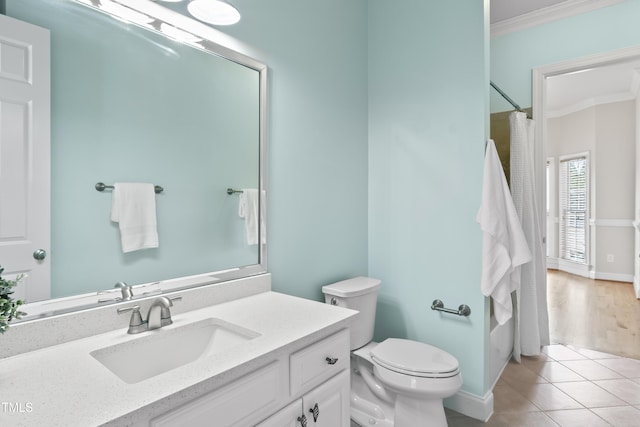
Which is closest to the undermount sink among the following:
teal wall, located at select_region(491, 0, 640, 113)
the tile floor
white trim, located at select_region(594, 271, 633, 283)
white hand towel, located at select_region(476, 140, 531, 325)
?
white hand towel, located at select_region(476, 140, 531, 325)

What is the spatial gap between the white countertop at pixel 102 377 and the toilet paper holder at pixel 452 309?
1.04 metres

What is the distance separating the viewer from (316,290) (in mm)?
2027

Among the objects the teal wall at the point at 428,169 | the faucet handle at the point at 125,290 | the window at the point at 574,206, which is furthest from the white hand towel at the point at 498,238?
the window at the point at 574,206

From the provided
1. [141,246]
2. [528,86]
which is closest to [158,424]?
[141,246]

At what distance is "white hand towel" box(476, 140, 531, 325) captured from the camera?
6.04ft

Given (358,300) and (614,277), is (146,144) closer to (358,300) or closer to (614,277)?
(358,300)

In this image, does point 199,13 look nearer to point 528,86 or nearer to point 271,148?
point 271,148

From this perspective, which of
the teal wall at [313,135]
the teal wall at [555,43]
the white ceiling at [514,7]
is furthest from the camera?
the white ceiling at [514,7]

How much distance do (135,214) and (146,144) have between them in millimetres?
269

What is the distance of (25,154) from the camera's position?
1005 millimetres

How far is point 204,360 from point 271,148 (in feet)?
3.67

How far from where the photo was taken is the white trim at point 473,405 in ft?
6.37

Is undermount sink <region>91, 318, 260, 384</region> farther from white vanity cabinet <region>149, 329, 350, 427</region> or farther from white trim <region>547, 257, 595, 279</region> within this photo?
white trim <region>547, 257, 595, 279</region>

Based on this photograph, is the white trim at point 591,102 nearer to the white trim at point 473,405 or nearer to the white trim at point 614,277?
the white trim at point 614,277
